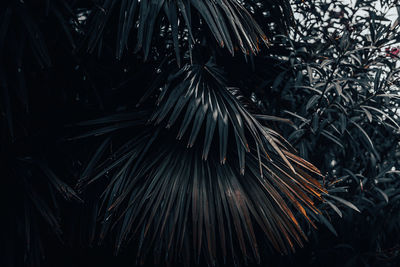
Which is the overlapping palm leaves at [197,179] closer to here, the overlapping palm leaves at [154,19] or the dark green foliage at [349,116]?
the overlapping palm leaves at [154,19]

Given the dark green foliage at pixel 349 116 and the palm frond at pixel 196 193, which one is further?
the dark green foliage at pixel 349 116

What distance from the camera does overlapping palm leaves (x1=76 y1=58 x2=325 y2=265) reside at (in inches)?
42.8

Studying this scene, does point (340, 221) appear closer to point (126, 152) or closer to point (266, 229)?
point (266, 229)

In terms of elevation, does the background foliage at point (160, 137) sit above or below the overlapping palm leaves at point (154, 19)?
below

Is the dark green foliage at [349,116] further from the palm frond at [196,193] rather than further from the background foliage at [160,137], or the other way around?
the palm frond at [196,193]

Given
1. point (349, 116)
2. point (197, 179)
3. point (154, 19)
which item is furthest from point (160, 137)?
point (349, 116)

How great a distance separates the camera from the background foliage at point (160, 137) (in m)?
1.11

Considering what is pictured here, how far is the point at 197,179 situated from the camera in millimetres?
1133

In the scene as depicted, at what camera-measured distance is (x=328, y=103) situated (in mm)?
1636

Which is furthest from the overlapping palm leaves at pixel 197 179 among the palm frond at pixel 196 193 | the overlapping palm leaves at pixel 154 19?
the overlapping palm leaves at pixel 154 19

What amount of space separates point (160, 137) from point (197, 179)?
226 millimetres

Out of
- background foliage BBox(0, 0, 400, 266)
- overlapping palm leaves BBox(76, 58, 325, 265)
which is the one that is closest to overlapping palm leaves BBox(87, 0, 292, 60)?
background foliage BBox(0, 0, 400, 266)

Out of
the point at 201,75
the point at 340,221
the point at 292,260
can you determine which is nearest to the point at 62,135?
the point at 201,75

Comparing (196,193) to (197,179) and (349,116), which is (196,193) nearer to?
(197,179)
